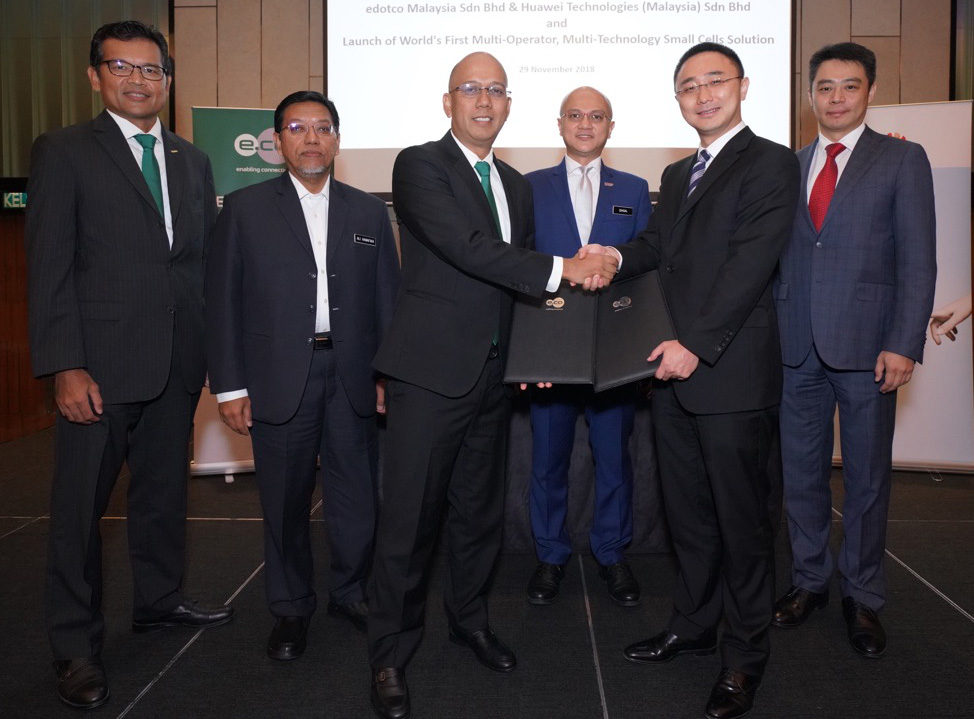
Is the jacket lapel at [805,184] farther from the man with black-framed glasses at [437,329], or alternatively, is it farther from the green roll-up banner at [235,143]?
the green roll-up banner at [235,143]

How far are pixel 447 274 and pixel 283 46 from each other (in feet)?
14.3

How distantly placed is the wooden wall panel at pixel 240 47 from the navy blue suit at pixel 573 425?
356 centimetres

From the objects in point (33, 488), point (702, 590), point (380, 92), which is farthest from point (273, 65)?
point (702, 590)

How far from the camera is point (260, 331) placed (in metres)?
2.52

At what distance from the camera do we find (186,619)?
2.71m

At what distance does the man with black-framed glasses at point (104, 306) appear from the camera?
2.27m

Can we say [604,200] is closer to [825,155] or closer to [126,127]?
[825,155]

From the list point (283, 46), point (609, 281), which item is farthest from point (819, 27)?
point (609, 281)

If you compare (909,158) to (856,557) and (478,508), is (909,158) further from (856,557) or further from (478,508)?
(478,508)

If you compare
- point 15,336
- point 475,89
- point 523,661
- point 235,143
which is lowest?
point 523,661

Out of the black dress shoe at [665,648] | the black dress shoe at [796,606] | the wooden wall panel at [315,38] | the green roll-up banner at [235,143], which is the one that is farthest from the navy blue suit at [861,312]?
the wooden wall panel at [315,38]

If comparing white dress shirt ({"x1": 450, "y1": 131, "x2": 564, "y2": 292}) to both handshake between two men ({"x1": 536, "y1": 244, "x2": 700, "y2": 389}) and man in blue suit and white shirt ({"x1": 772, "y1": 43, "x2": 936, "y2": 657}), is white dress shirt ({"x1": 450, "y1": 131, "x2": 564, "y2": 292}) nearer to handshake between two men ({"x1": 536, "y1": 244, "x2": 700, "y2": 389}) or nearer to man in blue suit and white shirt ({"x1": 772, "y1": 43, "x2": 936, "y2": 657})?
handshake between two men ({"x1": 536, "y1": 244, "x2": 700, "y2": 389})

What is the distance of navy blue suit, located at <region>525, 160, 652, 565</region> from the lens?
3.07 m

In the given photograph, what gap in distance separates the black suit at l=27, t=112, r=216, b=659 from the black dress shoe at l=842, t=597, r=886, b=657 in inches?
89.7
